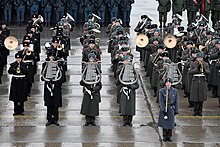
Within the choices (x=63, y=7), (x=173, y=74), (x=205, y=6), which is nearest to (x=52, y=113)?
(x=173, y=74)

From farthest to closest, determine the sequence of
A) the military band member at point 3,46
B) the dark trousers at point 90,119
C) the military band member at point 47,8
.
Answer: the military band member at point 47,8, the military band member at point 3,46, the dark trousers at point 90,119

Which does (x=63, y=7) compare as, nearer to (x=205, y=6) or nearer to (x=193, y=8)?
(x=193, y=8)

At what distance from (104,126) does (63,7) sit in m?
15.3

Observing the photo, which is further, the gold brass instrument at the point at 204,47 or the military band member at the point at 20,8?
the military band member at the point at 20,8

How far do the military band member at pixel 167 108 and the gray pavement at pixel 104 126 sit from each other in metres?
0.26

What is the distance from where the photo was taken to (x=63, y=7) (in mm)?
31188

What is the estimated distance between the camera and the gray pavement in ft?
50.3

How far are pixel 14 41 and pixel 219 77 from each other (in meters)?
5.44

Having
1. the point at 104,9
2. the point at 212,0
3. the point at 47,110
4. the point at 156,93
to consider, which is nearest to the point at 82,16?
the point at 104,9

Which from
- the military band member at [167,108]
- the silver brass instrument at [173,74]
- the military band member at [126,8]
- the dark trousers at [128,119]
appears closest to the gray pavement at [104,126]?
the dark trousers at [128,119]

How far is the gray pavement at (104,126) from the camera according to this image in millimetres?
15344

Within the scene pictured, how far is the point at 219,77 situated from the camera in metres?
18.8

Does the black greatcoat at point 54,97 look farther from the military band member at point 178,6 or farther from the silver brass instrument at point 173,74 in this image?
the military band member at point 178,6

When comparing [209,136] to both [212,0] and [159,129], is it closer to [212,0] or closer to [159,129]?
[159,129]
